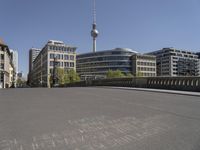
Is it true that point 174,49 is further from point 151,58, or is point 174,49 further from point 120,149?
point 120,149

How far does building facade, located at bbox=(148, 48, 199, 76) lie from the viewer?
5615 inches

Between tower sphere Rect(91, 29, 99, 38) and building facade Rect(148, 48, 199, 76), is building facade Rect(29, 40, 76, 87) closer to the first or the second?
tower sphere Rect(91, 29, 99, 38)

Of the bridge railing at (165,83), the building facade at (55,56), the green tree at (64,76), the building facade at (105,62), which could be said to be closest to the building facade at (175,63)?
the building facade at (105,62)

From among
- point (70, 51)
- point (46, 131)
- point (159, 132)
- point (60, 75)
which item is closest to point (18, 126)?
point (46, 131)

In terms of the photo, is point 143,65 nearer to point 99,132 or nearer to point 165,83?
point 165,83

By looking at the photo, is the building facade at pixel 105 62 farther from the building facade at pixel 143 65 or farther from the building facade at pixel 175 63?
the building facade at pixel 175 63

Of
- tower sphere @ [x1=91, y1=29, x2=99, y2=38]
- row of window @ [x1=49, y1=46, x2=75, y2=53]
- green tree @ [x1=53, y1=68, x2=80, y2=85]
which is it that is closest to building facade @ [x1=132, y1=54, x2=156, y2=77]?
tower sphere @ [x1=91, y1=29, x2=99, y2=38]

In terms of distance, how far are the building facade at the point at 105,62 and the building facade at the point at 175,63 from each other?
33.0 metres

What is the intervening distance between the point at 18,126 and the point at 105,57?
116589 millimetres

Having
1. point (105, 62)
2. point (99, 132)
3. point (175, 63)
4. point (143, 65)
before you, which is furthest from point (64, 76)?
point (175, 63)

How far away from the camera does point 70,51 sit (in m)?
107

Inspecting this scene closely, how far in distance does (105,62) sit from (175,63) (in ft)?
192

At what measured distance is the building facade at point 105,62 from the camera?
120 meters

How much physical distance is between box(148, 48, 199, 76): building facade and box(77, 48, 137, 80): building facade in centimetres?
3299
